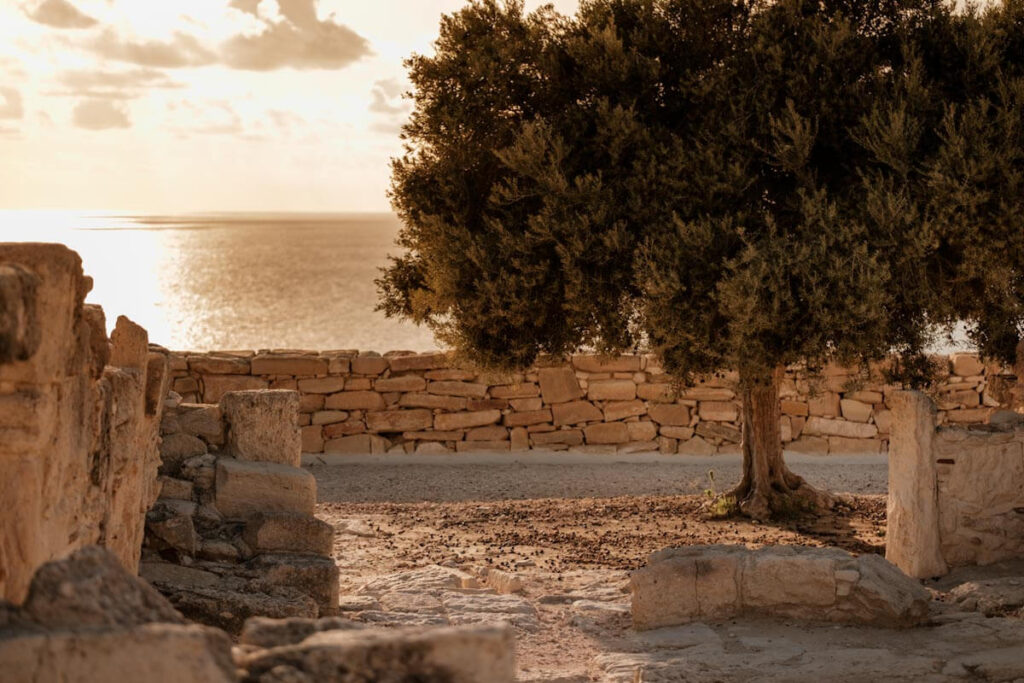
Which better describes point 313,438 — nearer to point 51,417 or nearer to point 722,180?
point 722,180

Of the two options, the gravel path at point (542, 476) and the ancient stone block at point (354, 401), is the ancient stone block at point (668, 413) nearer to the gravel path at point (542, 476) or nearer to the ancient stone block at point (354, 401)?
the gravel path at point (542, 476)

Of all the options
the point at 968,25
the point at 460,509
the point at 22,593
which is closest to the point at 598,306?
the point at 460,509

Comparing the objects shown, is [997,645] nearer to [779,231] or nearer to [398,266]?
[779,231]

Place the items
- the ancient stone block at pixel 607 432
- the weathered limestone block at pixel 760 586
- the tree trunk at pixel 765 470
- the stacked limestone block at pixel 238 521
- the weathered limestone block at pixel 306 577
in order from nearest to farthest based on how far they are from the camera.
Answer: the stacked limestone block at pixel 238 521 < the weathered limestone block at pixel 760 586 < the weathered limestone block at pixel 306 577 < the tree trunk at pixel 765 470 < the ancient stone block at pixel 607 432

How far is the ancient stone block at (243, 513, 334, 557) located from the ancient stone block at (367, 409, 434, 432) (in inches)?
286

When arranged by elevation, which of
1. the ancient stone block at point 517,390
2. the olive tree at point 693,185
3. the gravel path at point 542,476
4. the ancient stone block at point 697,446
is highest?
the olive tree at point 693,185

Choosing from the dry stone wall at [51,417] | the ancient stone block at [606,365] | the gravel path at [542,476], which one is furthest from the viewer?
the ancient stone block at [606,365]

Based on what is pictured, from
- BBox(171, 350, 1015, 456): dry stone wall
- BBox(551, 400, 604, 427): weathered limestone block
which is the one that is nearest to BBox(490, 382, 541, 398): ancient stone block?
BBox(171, 350, 1015, 456): dry stone wall

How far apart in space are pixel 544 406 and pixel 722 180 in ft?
21.0

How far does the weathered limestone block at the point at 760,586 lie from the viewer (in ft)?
27.5

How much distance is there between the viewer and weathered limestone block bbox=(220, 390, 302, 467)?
378 inches

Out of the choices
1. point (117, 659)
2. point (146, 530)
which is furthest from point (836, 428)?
point (117, 659)

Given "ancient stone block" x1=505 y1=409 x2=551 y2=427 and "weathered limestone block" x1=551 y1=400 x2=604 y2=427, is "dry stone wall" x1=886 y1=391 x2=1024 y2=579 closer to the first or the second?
"weathered limestone block" x1=551 y1=400 x2=604 y2=427

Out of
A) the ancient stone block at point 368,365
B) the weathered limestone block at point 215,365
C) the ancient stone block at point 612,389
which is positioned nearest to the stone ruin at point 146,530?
the weathered limestone block at point 215,365
